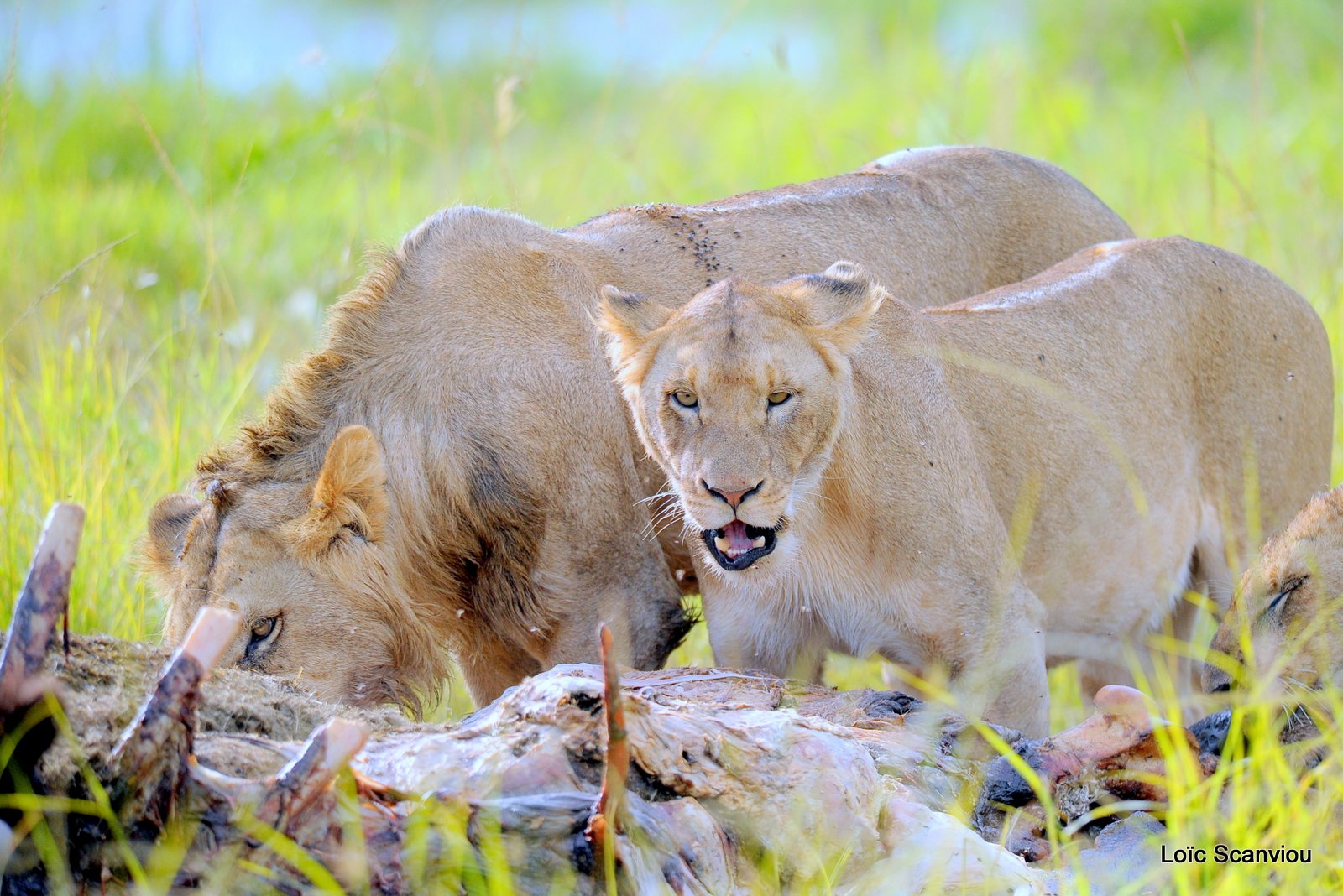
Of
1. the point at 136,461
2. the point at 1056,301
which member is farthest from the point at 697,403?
the point at 136,461

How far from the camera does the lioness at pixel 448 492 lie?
4.50 metres

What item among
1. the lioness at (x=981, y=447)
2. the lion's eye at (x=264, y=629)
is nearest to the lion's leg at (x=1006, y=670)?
the lioness at (x=981, y=447)

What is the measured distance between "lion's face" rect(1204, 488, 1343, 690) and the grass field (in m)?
0.48

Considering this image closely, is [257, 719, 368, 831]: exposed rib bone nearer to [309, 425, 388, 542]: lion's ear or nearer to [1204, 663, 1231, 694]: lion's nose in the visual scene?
[309, 425, 388, 542]: lion's ear

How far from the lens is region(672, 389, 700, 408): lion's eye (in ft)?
13.8

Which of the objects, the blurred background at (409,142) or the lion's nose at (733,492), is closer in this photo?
the lion's nose at (733,492)

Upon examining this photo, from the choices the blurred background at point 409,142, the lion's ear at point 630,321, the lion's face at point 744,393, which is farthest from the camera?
the blurred background at point 409,142

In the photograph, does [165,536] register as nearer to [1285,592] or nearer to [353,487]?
[353,487]

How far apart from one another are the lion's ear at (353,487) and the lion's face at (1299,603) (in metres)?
2.42

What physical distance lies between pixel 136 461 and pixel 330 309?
1.84 metres

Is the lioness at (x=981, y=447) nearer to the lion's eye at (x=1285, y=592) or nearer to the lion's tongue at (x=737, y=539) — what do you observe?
the lion's tongue at (x=737, y=539)

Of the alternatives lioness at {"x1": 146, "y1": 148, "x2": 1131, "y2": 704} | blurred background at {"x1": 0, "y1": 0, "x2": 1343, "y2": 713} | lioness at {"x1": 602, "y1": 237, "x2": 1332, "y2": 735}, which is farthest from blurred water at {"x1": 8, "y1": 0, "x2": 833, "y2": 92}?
lioness at {"x1": 146, "y1": 148, "x2": 1131, "y2": 704}

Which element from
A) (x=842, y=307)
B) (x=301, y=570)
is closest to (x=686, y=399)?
(x=842, y=307)

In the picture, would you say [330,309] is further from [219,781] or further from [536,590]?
[219,781]
